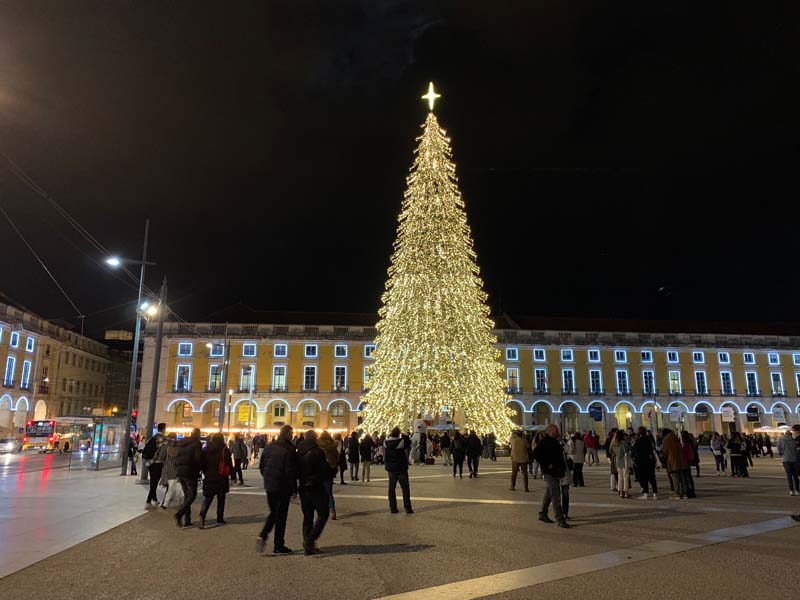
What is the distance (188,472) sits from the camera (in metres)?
9.81

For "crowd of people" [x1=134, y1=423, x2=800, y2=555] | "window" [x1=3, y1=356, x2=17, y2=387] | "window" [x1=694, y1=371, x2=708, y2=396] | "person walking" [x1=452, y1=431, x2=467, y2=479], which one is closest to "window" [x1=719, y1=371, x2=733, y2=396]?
"window" [x1=694, y1=371, x2=708, y2=396]

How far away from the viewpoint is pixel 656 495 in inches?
534

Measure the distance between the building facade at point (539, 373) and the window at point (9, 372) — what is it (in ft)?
37.2

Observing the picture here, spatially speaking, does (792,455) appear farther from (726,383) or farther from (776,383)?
(776,383)

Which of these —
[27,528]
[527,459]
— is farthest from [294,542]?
[527,459]

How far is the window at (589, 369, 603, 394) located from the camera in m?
66.4

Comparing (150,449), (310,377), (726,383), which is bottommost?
(150,449)

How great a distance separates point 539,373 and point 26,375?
51941mm

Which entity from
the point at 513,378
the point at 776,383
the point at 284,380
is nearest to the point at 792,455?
the point at 513,378

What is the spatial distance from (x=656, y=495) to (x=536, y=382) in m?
53.3

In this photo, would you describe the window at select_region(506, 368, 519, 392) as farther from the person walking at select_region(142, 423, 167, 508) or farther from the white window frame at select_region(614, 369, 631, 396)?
the person walking at select_region(142, 423, 167, 508)

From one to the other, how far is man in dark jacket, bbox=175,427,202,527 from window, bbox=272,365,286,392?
5385cm

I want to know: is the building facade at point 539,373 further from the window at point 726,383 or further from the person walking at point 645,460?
the person walking at point 645,460

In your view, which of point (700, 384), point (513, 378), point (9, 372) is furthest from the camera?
point (700, 384)
